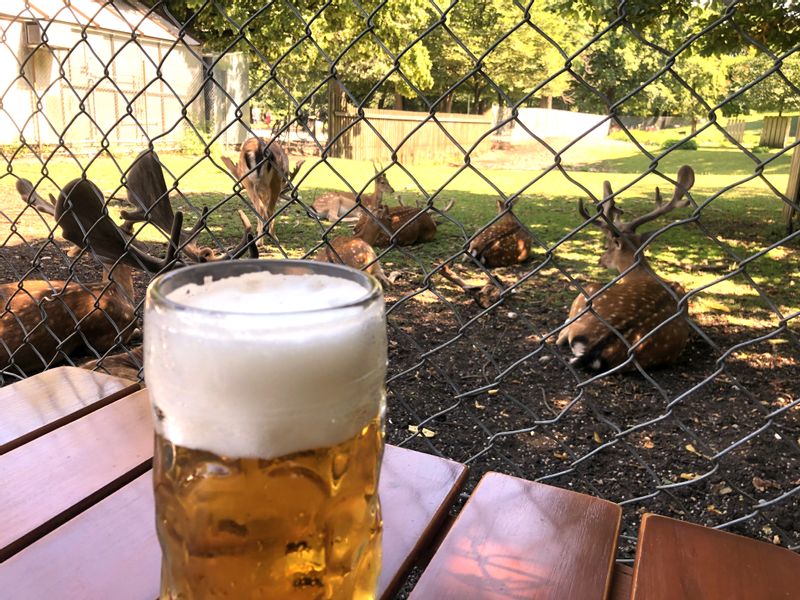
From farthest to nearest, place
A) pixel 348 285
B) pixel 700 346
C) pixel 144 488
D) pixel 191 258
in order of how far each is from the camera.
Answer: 1. pixel 700 346
2. pixel 191 258
3. pixel 144 488
4. pixel 348 285

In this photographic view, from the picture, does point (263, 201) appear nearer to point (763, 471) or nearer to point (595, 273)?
point (595, 273)

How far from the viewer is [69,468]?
1.16 metres

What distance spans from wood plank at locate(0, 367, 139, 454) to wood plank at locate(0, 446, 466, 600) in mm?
328

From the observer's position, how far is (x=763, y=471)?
2.92 meters

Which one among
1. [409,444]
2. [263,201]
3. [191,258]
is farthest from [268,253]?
[409,444]

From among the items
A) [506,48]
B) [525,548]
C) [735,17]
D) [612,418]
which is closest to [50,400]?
[525,548]

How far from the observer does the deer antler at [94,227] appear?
2371 mm

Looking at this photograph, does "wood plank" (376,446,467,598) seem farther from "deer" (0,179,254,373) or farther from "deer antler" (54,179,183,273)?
"deer antler" (54,179,183,273)

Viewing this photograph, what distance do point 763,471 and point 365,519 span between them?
2787mm

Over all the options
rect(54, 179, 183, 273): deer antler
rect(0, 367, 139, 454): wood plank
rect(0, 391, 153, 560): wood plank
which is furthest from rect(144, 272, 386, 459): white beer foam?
rect(54, 179, 183, 273): deer antler

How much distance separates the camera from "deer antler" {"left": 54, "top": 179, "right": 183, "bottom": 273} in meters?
2.37

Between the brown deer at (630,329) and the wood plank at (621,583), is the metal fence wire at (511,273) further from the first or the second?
the wood plank at (621,583)

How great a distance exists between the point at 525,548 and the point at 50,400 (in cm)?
106

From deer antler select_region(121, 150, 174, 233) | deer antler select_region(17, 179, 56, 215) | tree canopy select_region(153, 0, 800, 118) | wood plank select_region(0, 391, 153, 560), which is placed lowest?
wood plank select_region(0, 391, 153, 560)
